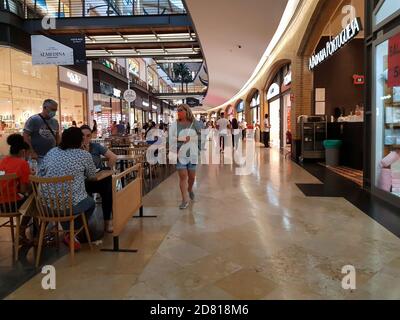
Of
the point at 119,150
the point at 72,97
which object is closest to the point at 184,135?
the point at 119,150

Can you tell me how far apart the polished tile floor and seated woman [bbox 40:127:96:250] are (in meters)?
0.55

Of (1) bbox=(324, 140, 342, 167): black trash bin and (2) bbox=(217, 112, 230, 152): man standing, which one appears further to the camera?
(2) bbox=(217, 112, 230, 152): man standing

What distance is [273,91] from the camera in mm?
17891

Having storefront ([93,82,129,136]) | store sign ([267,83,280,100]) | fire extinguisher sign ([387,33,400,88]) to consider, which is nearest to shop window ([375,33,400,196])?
fire extinguisher sign ([387,33,400,88])

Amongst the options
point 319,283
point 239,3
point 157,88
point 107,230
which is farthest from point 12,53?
point 157,88

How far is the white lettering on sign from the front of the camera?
13359 millimetres

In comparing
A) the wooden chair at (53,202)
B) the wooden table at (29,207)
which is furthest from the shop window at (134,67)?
the wooden chair at (53,202)

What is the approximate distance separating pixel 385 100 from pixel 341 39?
2779 millimetres

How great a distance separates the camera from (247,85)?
2388 centimetres

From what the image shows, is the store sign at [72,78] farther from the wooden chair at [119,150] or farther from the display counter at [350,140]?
the display counter at [350,140]

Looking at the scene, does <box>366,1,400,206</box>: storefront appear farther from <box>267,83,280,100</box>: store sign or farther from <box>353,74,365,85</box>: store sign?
<box>267,83,280,100</box>: store sign

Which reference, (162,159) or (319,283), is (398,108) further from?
(162,159)

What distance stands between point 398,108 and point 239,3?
459 centimetres

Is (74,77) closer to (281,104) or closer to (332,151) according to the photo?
(281,104)
